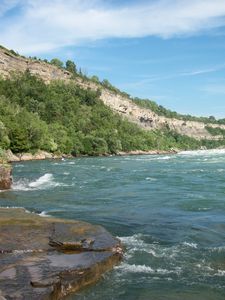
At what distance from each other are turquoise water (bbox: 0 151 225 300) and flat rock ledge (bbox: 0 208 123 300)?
0.48 metres

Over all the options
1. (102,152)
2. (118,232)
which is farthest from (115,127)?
(118,232)

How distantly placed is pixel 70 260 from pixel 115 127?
482 ft

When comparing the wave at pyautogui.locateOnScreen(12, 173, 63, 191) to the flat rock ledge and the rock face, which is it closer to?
the rock face

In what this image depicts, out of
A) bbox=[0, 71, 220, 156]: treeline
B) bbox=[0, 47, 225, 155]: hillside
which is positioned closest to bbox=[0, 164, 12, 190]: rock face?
bbox=[0, 71, 220, 156]: treeline

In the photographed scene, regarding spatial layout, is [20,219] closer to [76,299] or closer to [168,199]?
[76,299]

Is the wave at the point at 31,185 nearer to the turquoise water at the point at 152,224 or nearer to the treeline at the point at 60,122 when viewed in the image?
the turquoise water at the point at 152,224

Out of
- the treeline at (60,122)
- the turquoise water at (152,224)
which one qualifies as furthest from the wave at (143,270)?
the treeline at (60,122)

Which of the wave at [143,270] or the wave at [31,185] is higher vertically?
the wave at [31,185]

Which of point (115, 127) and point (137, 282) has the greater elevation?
point (115, 127)

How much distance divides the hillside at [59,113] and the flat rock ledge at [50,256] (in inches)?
2520

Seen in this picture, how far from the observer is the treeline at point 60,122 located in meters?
91.2

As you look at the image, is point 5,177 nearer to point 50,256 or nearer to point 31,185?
point 31,185

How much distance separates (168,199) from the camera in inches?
1142

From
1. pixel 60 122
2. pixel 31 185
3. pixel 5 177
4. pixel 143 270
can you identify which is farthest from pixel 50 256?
pixel 60 122
